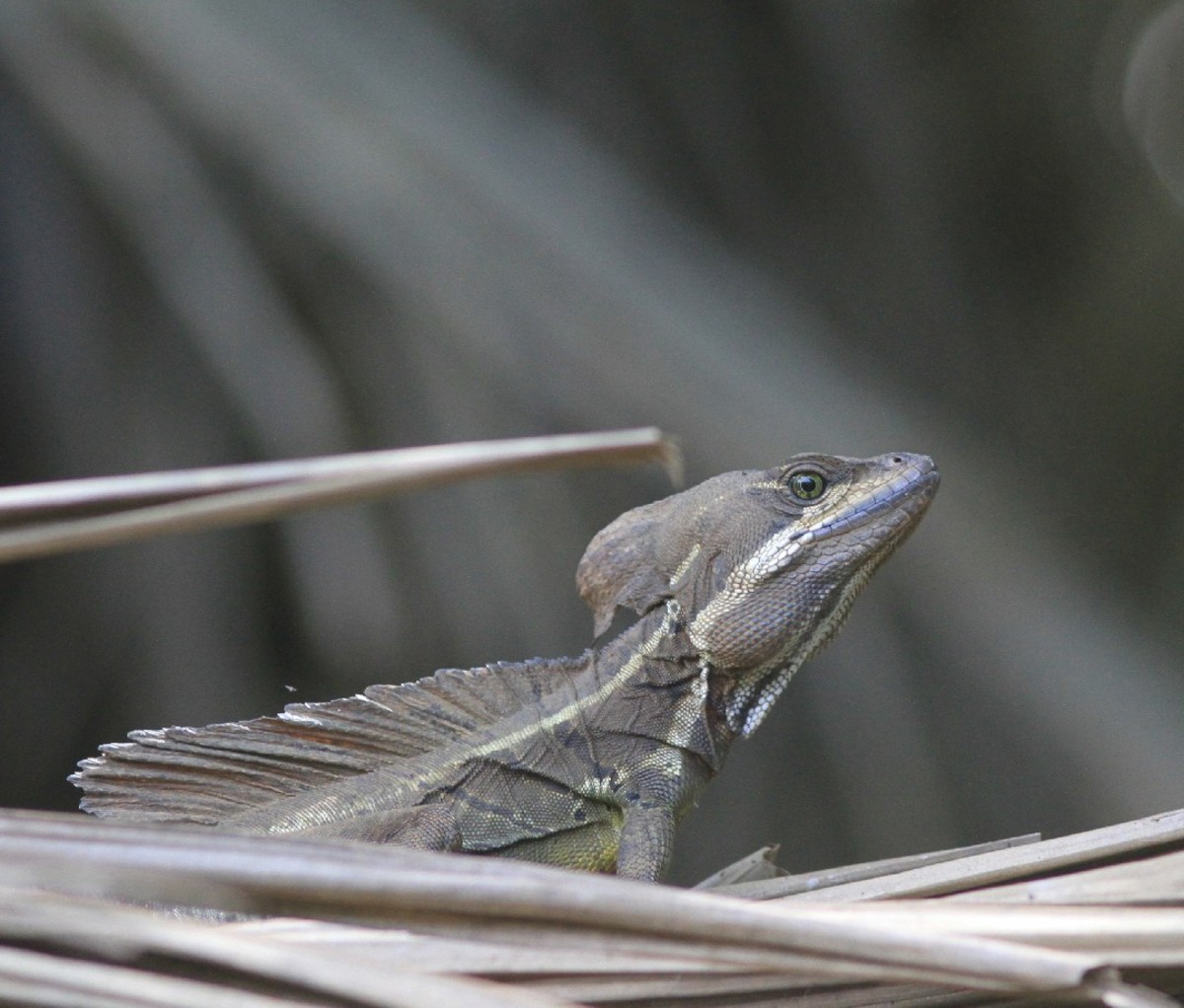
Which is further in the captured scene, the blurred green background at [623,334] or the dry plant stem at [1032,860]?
the blurred green background at [623,334]

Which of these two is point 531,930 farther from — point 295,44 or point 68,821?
→ point 295,44

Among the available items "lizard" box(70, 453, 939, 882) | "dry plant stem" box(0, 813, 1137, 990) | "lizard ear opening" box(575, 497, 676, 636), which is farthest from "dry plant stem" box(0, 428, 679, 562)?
"lizard ear opening" box(575, 497, 676, 636)

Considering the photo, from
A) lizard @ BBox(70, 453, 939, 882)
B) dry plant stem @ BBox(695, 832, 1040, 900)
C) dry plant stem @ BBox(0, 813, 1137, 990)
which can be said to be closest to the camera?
dry plant stem @ BBox(0, 813, 1137, 990)

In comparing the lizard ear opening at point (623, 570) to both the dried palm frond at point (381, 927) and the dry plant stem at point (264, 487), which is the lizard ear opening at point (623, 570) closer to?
the dried palm frond at point (381, 927)

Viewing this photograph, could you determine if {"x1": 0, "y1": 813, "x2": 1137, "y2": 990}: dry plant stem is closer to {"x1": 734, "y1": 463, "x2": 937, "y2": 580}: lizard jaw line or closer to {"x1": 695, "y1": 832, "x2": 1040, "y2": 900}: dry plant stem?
{"x1": 695, "y1": 832, "x2": 1040, "y2": 900}: dry plant stem

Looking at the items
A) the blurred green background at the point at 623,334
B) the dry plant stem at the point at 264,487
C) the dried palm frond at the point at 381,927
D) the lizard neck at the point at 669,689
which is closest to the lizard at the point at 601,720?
the lizard neck at the point at 669,689

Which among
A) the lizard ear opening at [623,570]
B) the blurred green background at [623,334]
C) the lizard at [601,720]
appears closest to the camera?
the lizard at [601,720]

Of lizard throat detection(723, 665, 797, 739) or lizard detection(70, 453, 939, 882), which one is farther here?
lizard throat detection(723, 665, 797, 739)


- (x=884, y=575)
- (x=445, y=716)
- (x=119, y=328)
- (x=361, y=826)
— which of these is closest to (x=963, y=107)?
(x=884, y=575)
